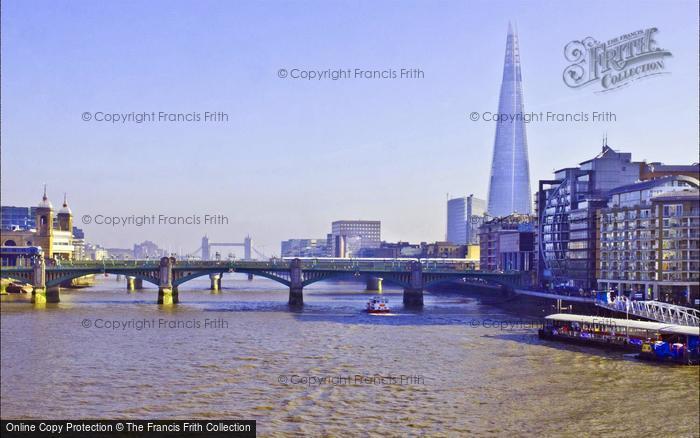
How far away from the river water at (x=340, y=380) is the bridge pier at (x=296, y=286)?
38.3 meters

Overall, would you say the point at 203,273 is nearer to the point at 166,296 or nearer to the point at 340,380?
the point at 166,296

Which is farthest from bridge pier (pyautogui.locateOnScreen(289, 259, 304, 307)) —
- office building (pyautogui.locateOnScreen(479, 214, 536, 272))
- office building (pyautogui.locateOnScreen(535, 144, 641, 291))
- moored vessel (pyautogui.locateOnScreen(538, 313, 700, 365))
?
moored vessel (pyautogui.locateOnScreen(538, 313, 700, 365))

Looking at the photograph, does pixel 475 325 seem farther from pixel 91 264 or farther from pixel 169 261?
pixel 91 264

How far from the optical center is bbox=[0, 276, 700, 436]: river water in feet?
141

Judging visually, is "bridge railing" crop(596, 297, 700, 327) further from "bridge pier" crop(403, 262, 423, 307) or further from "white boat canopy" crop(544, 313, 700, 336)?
"bridge pier" crop(403, 262, 423, 307)

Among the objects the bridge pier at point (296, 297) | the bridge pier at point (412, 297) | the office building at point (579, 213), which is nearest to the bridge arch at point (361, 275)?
the bridge pier at point (412, 297)

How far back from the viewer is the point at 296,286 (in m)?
129

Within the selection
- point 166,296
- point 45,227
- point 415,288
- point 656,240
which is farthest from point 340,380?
point 45,227

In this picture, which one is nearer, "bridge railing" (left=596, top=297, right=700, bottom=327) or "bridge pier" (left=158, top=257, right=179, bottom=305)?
"bridge railing" (left=596, top=297, right=700, bottom=327)

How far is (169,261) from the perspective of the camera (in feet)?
419

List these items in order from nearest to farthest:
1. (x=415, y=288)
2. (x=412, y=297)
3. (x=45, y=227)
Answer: (x=412, y=297)
(x=415, y=288)
(x=45, y=227)

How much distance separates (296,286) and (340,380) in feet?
249

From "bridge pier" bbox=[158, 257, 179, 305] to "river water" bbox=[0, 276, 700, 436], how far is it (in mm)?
34712

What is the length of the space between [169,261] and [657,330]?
262ft
